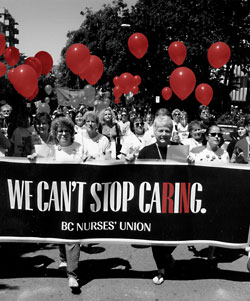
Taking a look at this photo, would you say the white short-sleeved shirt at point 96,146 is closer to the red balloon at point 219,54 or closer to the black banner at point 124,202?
the black banner at point 124,202

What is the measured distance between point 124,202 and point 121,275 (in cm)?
93

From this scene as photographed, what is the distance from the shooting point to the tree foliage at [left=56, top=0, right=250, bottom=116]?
78.0 feet

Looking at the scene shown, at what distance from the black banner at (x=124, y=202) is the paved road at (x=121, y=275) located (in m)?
0.49

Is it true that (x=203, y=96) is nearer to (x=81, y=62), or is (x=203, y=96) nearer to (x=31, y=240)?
(x=81, y=62)

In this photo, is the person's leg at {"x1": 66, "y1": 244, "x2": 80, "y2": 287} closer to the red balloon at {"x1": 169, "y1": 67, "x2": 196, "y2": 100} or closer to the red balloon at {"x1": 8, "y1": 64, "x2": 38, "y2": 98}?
the red balloon at {"x1": 8, "y1": 64, "x2": 38, "y2": 98}

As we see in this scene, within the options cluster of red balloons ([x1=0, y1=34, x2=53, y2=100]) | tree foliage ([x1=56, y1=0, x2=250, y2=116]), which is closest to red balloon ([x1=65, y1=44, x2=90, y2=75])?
cluster of red balloons ([x1=0, y1=34, x2=53, y2=100])

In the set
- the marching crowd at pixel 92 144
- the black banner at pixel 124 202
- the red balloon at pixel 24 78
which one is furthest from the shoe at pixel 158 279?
the red balloon at pixel 24 78

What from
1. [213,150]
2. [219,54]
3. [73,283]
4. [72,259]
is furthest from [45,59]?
[73,283]

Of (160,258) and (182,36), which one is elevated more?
(182,36)

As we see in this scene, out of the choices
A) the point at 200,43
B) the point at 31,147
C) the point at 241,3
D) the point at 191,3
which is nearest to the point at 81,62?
the point at 31,147

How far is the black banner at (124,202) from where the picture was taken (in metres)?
4.07

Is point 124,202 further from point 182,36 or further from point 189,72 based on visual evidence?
point 182,36

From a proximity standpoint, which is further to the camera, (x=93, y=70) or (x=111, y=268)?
(x=93, y=70)

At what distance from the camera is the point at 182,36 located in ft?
80.3
